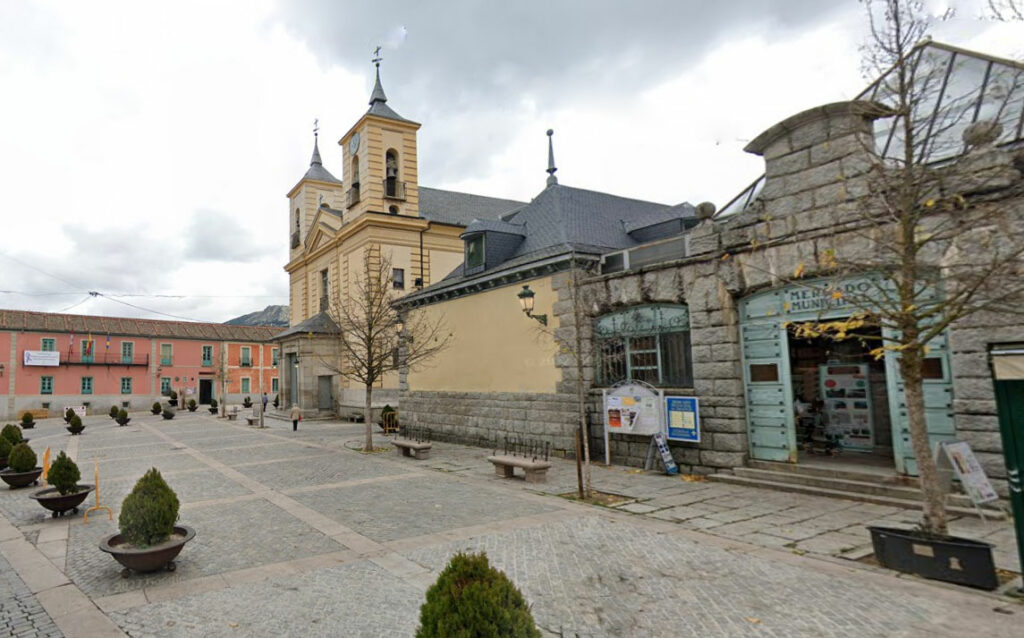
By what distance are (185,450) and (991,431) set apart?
20793 mm

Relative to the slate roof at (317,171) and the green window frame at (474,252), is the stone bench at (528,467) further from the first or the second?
the slate roof at (317,171)

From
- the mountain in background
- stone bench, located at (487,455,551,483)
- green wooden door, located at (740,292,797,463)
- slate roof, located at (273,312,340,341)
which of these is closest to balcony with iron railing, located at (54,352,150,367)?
slate roof, located at (273,312,340,341)

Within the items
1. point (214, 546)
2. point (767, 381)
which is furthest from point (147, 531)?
point (767, 381)

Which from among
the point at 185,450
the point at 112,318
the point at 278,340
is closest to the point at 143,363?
the point at 112,318

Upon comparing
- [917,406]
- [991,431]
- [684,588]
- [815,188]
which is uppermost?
[815,188]

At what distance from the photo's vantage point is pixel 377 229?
1139 inches

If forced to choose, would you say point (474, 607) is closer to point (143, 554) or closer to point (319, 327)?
point (143, 554)

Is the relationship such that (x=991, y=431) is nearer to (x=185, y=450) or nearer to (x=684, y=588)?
(x=684, y=588)

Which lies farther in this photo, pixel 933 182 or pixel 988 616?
pixel 933 182

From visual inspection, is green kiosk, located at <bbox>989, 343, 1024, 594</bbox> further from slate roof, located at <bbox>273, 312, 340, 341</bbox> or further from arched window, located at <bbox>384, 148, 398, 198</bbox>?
slate roof, located at <bbox>273, 312, 340, 341</bbox>

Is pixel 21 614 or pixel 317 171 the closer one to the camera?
pixel 21 614

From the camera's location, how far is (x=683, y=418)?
11.6 meters

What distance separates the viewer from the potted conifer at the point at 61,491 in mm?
9172

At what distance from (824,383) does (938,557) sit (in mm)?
9399
